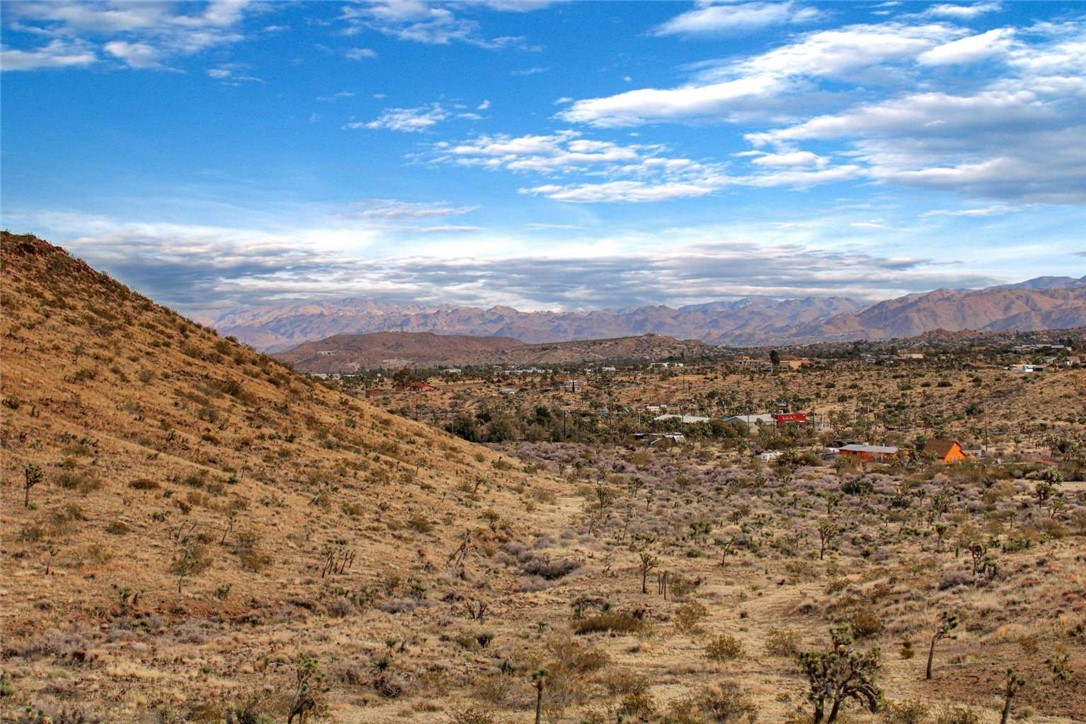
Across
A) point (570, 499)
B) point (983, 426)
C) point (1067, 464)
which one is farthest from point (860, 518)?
point (983, 426)

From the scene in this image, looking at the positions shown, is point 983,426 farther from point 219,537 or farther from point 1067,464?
point 219,537

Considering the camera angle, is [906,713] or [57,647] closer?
[906,713]

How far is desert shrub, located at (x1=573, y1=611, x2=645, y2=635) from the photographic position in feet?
63.0

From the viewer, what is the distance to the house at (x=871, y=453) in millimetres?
51156

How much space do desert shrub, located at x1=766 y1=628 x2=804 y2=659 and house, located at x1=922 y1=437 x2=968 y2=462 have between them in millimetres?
36534

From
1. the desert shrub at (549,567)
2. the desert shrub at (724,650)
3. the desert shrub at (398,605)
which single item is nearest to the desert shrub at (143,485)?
the desert shrub at (398,605)

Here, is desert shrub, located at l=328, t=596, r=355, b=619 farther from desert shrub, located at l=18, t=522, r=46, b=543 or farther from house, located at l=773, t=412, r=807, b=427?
house, located at l=773, t=412, r=807, b=427

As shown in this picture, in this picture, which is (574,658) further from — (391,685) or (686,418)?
(686,418)

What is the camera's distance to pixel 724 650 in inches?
675

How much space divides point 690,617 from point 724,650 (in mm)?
2812

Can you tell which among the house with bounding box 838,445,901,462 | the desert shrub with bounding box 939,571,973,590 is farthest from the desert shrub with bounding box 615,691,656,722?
the house with bounding box 838,445,901,462

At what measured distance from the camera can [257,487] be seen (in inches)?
1049

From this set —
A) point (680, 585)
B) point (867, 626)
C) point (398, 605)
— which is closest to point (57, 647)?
point (398, 605)

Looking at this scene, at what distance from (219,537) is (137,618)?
16.7 ft
